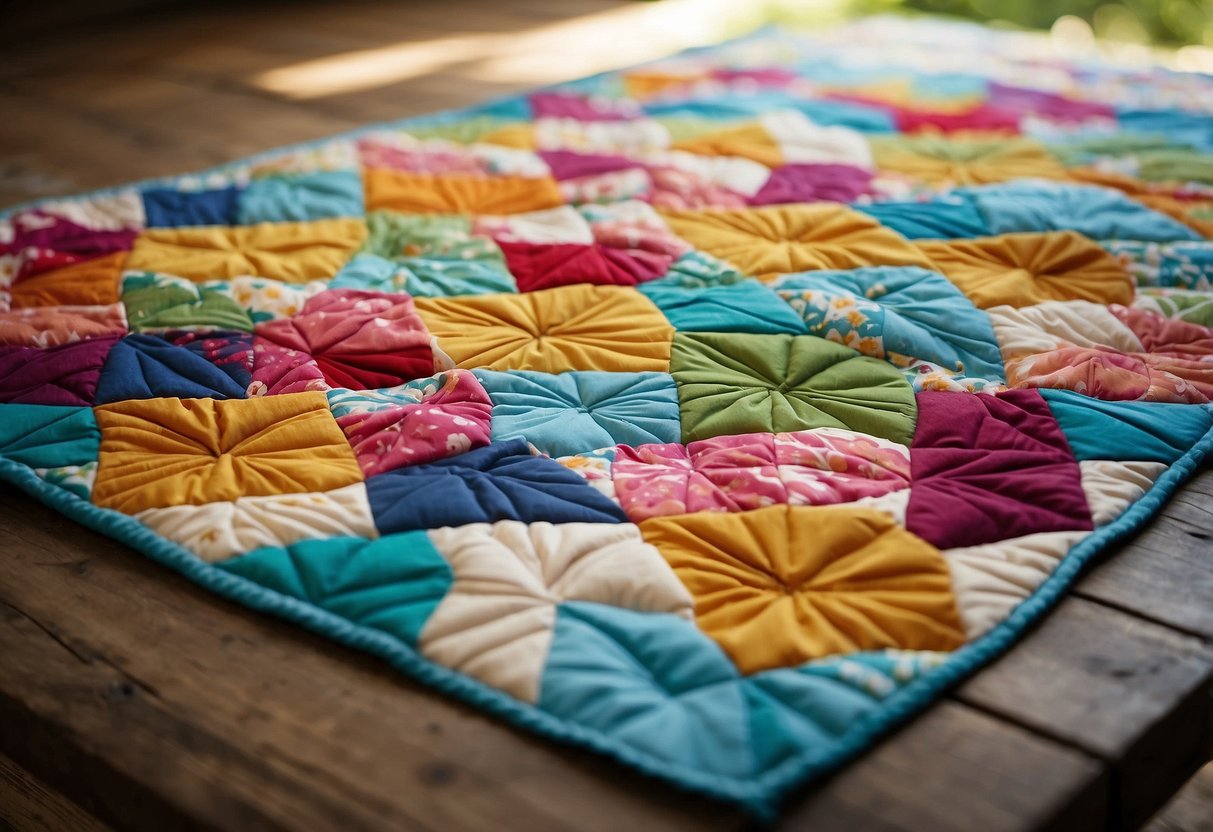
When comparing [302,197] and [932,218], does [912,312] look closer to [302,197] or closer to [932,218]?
[932,218]

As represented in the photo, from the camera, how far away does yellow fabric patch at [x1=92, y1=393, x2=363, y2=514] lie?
1081 millimetres

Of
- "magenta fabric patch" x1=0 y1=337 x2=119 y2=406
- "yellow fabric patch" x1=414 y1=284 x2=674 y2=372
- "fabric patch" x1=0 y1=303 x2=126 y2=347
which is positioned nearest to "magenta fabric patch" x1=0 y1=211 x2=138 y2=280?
"fabric patch" x1=0 y1=303 x2=126 y2=347

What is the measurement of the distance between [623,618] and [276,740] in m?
0.29

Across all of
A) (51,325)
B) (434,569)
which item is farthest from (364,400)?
(51,325)

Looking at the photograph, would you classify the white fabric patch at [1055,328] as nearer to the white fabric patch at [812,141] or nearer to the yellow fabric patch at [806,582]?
the yellow fabric patch at [806,582]

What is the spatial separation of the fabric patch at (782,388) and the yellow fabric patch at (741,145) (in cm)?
68

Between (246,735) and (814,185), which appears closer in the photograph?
(246,735)

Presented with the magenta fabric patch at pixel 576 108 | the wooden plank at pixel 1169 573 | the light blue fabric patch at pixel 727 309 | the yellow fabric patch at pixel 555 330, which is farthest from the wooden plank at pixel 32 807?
the magenta fabric patch at pixel 576 108

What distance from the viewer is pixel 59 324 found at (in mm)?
1354

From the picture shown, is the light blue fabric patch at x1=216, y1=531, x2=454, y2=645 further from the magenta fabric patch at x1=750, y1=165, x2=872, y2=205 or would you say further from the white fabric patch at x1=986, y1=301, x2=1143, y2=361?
the magenta fabric patch at x1=750, y1=165, x2=872, y2=205

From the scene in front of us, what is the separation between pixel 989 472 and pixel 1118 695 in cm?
30

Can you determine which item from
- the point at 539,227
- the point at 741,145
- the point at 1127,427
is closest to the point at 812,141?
the point at 741,145

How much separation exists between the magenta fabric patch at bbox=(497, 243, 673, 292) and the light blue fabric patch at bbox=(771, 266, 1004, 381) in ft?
0.61

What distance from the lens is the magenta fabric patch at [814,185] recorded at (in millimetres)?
1762
